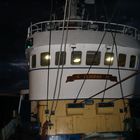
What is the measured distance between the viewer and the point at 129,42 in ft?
63.3

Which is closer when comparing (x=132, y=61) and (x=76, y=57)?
(x=76, y=57)

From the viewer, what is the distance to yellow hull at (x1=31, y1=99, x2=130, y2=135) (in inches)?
702

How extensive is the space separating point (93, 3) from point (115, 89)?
18.8ft

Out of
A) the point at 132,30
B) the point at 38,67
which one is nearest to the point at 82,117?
the point at 38,67

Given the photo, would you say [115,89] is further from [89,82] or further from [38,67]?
[38,67]

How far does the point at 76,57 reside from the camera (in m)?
18.5

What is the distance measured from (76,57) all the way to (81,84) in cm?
149

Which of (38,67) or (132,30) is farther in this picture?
(132,30)

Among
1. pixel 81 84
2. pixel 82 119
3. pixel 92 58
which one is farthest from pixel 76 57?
pixel 82 119

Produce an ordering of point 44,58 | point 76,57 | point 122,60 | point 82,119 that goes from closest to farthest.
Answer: point 82,119
point 76,57
point 44,58
point 122,60

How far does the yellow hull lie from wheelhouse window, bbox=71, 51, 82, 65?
2080 mm

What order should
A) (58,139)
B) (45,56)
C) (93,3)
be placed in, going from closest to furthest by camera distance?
(58,139)
(45,56)
(93,3)

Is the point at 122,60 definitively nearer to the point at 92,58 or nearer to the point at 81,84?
the point at 92,58

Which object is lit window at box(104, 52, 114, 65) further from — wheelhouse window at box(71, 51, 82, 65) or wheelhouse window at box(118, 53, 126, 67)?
wheelhouse window at box(71, 51, 82, 65)
